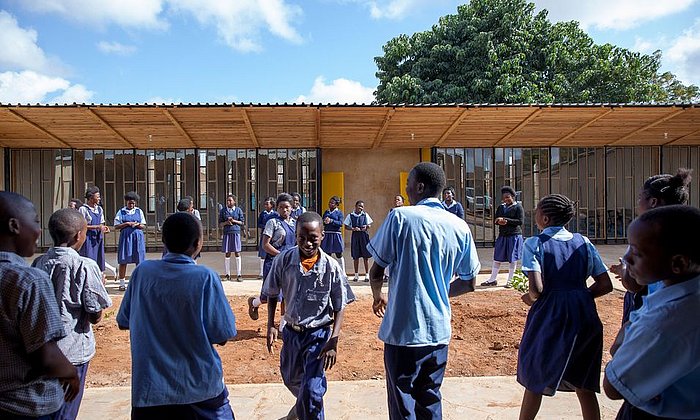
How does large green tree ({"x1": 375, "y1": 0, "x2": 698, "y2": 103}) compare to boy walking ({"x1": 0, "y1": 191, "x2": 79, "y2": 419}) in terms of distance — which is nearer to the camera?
boy walking ({"x1": 0, "y1": 191, "x2": 79, "y2": 419})

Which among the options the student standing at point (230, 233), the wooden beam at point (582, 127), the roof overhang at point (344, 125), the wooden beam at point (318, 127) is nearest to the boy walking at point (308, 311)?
the student standing at point (230, 233)

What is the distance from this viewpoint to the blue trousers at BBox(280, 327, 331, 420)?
294cm

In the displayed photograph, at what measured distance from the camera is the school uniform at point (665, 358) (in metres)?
1.39

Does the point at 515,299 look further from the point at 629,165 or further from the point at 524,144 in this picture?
the point at 629,165

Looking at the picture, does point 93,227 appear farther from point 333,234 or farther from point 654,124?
point 654,124

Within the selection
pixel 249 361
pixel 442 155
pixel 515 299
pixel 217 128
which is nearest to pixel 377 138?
pixel 442 155

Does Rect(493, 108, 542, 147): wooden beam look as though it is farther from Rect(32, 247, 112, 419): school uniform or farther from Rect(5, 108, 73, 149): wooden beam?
Rect(5, 108, 73, 149): wooden beam

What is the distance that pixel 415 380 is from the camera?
261cm

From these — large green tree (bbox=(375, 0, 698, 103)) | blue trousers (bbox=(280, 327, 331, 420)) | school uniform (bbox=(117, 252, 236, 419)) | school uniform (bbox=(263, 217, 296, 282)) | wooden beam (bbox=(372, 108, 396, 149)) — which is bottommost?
blue trousers (bbox=(280, 327, 331, 420))

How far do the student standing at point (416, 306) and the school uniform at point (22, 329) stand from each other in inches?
59.0

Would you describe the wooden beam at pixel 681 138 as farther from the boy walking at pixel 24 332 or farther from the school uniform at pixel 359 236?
the boy walking at pixel 24 332

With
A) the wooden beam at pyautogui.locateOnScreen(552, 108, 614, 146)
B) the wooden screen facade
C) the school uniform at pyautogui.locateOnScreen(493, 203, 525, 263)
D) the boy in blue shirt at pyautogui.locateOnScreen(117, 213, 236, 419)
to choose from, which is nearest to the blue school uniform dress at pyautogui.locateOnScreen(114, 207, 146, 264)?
the wooden screen facade

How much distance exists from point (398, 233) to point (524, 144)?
43.4 feet

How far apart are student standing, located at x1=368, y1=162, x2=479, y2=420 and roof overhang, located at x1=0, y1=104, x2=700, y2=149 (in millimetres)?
8220
